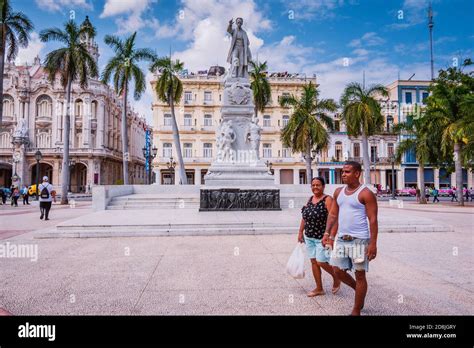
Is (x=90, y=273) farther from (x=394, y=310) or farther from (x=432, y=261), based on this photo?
(x=432, y=261)

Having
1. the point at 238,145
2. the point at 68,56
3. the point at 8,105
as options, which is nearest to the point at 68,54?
the point at 68,56

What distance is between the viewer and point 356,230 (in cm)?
346

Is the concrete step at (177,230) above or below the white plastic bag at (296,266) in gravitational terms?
below

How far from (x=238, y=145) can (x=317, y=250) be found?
1396cm

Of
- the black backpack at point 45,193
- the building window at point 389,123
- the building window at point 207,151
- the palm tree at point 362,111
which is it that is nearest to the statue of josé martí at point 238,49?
the black backpack at point 45,193

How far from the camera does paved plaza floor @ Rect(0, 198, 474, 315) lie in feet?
13.0

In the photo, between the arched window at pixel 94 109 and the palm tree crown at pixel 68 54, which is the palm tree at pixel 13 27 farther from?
the arched window at pixel 94 109

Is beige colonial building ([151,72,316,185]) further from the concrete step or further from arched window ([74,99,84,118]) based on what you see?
the concrete step

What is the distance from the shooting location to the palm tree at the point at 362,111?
27625 millimetres

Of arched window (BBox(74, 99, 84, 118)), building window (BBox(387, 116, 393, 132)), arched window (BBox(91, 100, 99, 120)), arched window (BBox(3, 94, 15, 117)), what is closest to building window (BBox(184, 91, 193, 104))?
arched window (BBox(91, 100, 99, 120))

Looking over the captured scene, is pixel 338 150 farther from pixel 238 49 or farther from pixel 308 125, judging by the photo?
pixel 238 49

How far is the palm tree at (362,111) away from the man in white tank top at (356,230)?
26.0 m
